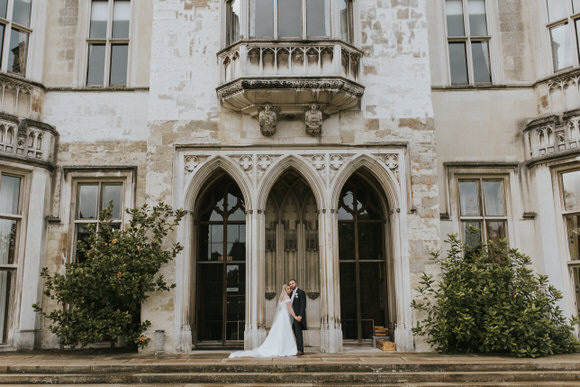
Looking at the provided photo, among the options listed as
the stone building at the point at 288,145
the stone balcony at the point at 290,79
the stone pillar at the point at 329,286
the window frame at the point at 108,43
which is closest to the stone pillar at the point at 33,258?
the stone building at the point at 288,145

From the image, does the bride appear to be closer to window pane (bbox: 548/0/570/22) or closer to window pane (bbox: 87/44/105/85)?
window pane (bbox: 87/44/105/85)

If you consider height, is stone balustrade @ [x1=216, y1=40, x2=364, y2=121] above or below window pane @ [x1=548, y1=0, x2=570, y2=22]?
below

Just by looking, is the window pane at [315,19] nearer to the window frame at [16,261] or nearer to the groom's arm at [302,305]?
the groom's arm at [302,305]

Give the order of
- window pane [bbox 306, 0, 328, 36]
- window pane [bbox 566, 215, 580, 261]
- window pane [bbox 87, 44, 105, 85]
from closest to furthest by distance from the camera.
A: window pane [bbox 306, 0, 328, 36]
window pane [bbox 566, 215, 580, 261]
window pane [bbox 87, 44, 105, 85]

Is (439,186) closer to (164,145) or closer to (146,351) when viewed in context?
(164,145)

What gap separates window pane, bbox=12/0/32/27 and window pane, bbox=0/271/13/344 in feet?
18.6

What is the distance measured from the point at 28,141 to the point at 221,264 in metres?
4.94

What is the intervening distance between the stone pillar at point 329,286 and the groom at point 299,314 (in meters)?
0.44

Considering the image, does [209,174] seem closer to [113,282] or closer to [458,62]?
[113,282]

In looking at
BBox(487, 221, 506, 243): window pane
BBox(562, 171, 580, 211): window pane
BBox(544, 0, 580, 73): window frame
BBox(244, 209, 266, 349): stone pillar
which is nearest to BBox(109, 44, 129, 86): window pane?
BBox(244, 209, 266, 349): stone pillar

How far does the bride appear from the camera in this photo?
9.57 meters

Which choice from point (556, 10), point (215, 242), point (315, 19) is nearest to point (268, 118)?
point (315, 19)

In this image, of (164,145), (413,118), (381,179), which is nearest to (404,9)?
(413,118)

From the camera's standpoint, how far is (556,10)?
11844 millimetres
